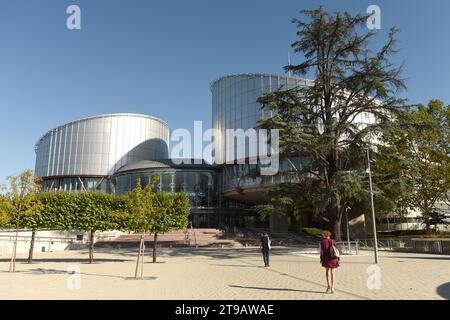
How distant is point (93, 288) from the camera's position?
10977 mm

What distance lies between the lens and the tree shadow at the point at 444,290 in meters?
9.01

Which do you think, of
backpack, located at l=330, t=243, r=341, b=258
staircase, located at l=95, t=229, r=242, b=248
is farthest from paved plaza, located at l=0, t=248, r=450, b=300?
staircase, located at l=95, t=229, r=242, b=248

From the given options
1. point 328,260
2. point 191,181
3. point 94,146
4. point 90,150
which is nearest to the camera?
point 328,260

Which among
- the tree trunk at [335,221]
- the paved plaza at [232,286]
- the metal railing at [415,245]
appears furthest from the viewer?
the tree trunk at [335,221]

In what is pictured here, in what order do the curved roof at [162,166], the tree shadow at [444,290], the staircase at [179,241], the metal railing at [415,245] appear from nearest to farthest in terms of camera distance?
the tree shadow at [444,290]
the metal railing at [415,245]
the staircase at [179,241]
the curved roof at [162,166]

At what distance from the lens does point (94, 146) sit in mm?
88438

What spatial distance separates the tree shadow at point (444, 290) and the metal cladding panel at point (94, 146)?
3315 inches

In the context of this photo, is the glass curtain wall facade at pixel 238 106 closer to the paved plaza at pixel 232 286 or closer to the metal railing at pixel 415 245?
the metal railing at pixel 415 245

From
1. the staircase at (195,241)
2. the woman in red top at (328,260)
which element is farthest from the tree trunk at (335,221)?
the woman in red top at (328,260)

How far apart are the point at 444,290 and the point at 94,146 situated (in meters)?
87.9

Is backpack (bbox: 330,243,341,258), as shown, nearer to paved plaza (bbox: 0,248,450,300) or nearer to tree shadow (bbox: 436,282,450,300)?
paved plaza (bbox: 0,248,450,300)

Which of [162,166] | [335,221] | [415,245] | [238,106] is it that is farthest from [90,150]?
[415,245]

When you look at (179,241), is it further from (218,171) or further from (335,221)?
(218,171)
